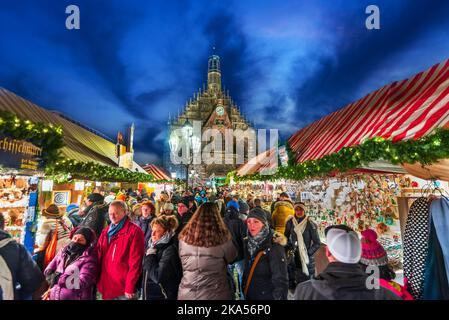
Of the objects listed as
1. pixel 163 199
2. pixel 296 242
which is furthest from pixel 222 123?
pixel 296 242

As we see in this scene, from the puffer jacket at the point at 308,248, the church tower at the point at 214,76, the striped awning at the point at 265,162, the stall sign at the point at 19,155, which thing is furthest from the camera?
the church tower at the point at 214,76

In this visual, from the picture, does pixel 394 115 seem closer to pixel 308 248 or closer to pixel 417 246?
pixel 417 246

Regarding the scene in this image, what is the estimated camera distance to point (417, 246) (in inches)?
109

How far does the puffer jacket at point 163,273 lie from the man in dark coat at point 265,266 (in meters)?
0.84

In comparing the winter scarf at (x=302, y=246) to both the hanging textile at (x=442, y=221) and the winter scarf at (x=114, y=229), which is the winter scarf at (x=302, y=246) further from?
the winter scarf at (x=114, y=229)

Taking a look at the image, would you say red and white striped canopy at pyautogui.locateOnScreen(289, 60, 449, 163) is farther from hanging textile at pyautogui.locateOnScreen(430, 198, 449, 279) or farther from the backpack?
the backpack

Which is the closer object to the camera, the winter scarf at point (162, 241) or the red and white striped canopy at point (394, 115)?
the winter scarf at point (162, 241)

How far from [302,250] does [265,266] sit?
200 centimetres

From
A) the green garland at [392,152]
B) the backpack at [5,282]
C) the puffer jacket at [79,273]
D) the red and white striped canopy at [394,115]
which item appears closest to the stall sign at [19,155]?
the backpack at [5,282]

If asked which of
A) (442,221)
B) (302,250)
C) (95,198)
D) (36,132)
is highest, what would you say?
(36,132)

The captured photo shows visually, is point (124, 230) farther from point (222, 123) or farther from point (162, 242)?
point (222, 123)

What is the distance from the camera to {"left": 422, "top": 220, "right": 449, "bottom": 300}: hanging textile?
250cm

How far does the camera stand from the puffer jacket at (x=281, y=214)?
4998 millimetres

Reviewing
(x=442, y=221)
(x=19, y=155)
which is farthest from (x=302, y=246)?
(x=19, y=155)
